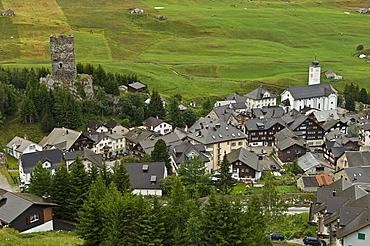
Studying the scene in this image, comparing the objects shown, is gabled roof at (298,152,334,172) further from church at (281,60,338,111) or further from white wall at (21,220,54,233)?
white wall at (21,220,54,233)

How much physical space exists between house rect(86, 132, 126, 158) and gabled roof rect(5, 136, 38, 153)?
1313 cm

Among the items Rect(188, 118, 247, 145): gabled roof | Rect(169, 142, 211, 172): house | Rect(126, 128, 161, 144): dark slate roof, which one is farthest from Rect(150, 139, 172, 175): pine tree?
Rect(126, 128, 161, 144): dark slate roof

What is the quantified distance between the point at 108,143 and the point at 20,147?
1825 cm

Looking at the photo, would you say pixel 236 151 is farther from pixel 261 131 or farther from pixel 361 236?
pixel 361 236

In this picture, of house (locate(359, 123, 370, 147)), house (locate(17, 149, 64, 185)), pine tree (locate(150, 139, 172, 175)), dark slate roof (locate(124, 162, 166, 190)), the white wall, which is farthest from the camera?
house (locate(359, 123, 370, 147))

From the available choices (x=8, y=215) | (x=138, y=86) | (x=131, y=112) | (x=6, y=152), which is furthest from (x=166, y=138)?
(x=8, y=215)

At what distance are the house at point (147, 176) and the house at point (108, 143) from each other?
2315cm

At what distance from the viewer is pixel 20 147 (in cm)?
9131

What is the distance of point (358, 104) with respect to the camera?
14438cm

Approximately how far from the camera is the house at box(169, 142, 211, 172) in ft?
277

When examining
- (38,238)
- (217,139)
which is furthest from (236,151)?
(38,238)

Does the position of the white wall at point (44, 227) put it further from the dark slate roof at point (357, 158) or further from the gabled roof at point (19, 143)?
the dark slate roof at point (357, 158)

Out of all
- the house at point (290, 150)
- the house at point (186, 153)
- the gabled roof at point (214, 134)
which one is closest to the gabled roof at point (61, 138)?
the house at point (186, 153)

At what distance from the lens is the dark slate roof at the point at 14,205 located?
4716cm
